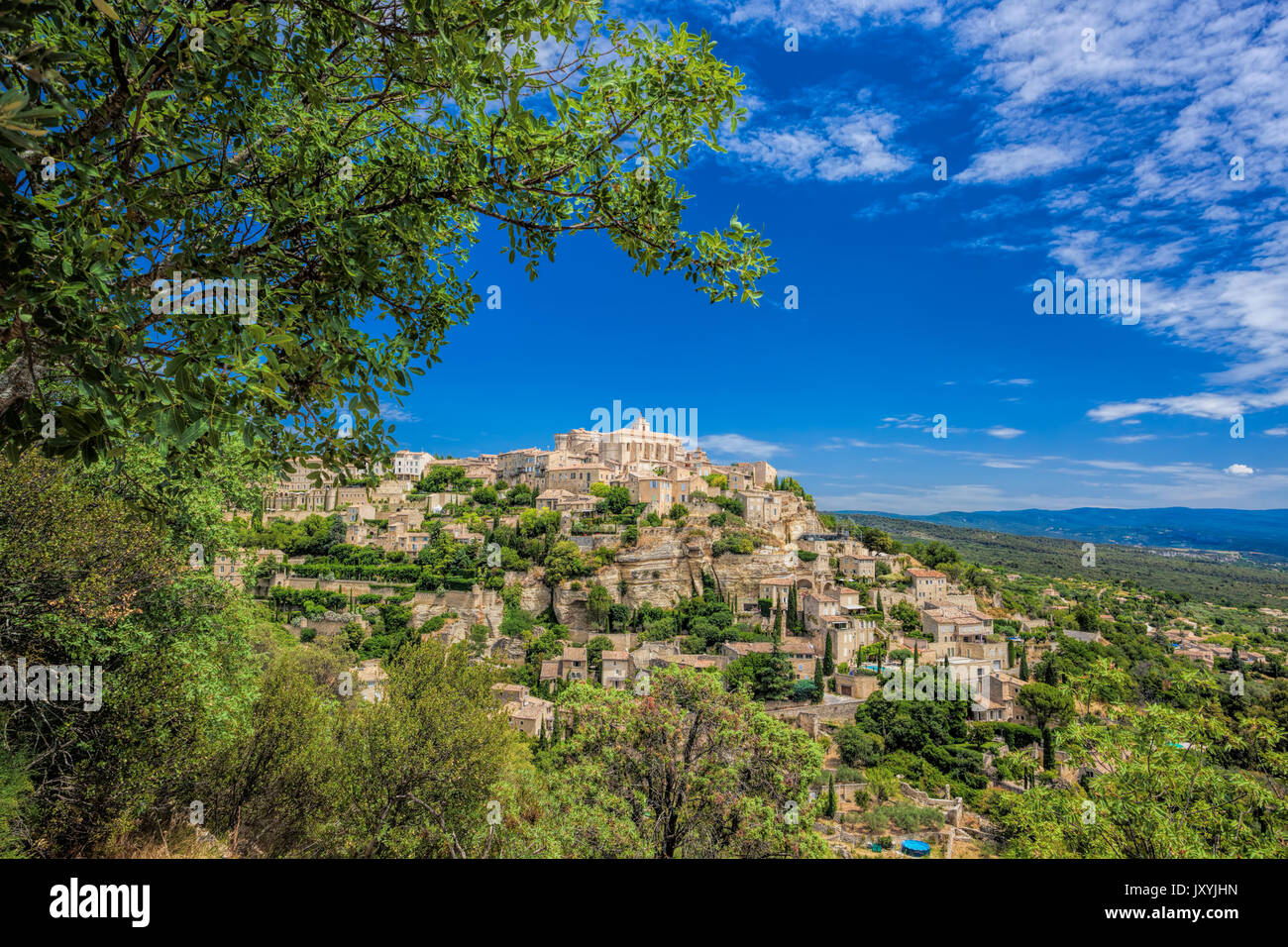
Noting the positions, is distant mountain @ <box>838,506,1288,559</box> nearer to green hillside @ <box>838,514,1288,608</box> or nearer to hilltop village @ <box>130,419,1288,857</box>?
green hillside @ <box>838,514,1288,608</box>

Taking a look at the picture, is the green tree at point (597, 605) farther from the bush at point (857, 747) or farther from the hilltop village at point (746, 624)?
the bush at point (857, 747)

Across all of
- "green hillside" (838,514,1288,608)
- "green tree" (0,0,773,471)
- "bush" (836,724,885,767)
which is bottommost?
"bush" (836,724,885,767)

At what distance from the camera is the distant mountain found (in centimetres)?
8062

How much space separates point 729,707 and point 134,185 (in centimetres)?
767

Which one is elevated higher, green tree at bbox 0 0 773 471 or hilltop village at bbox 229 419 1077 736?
green tree at bbox 0 0 773 471

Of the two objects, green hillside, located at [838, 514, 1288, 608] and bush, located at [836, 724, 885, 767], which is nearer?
bush, located at [836, 724, 885, 767]

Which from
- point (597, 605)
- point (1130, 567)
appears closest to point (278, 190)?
point (597, 605)

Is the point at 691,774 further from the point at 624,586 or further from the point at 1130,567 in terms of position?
the point at 1130,567

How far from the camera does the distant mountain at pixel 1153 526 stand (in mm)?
80625

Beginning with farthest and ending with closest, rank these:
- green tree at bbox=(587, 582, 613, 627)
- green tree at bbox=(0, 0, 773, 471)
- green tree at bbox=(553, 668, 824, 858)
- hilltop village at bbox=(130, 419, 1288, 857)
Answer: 1. green tree at bbox=(587, 582, 613, 627)
2. hilltop village at bbox=(130, 419, 1288, 857)
3. green tree at bbox=(553, 668, 824, 858)
4. green tree at bbox=(0, 0, 773, 471)

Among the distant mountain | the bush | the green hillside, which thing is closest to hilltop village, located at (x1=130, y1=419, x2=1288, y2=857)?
the bush

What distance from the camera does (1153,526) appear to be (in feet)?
318

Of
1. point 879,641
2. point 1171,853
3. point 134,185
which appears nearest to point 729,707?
point 1171,853

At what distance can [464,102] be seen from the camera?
2119mm
